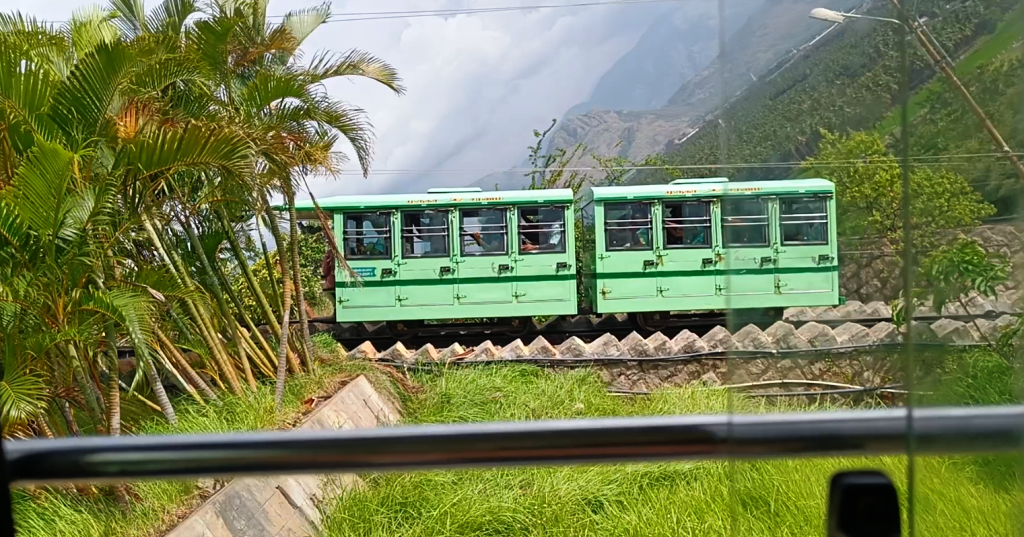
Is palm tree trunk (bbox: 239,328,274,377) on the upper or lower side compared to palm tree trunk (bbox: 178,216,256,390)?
lower

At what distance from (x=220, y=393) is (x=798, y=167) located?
18.6 feet

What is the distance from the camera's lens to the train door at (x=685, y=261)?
833 cm

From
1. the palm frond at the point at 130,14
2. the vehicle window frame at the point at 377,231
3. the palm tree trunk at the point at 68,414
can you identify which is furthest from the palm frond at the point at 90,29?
the vehicle window frame at the point at 377,231

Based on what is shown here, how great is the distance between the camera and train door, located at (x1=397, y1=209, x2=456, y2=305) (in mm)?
8438

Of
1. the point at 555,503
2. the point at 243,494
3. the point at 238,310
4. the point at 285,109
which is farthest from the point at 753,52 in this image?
the point at 238,310

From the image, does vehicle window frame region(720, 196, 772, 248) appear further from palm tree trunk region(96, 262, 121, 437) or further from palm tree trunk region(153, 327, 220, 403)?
palm tree trunk region(153, 327, 220, 403)

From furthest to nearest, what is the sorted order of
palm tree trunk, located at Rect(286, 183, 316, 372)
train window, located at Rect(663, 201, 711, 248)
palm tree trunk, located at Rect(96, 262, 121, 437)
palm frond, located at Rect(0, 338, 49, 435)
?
train window, located at Rect(663, 201, 711, 248)
palm tree trunk, located at Rect(286, 183, 316, 372)
palm tree trunk, located at Rect(96, 262, 121, 437)
palm frond, located at Rect(0, 338, 49, 435)

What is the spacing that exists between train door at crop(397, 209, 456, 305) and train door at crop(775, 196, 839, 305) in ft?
25.7

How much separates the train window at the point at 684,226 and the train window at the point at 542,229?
1.28 m

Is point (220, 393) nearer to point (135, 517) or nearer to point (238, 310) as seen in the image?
point (238, 310)

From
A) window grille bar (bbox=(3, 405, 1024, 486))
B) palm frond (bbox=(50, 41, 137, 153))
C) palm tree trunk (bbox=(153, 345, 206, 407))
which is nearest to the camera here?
window grille bar (bbox=(3, 405, 1024, 486))

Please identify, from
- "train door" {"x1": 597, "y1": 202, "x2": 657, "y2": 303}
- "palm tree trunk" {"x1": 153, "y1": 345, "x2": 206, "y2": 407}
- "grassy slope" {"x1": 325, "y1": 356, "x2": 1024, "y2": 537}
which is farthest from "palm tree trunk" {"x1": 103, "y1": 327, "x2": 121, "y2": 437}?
"train door" {"x1": 597, "y1": 202, "x2": 657, "y2": 303}

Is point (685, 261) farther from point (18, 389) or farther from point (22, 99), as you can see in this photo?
point (18, 389)

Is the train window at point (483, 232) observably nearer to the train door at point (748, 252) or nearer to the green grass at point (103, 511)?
the green grass at point (103, 511)
